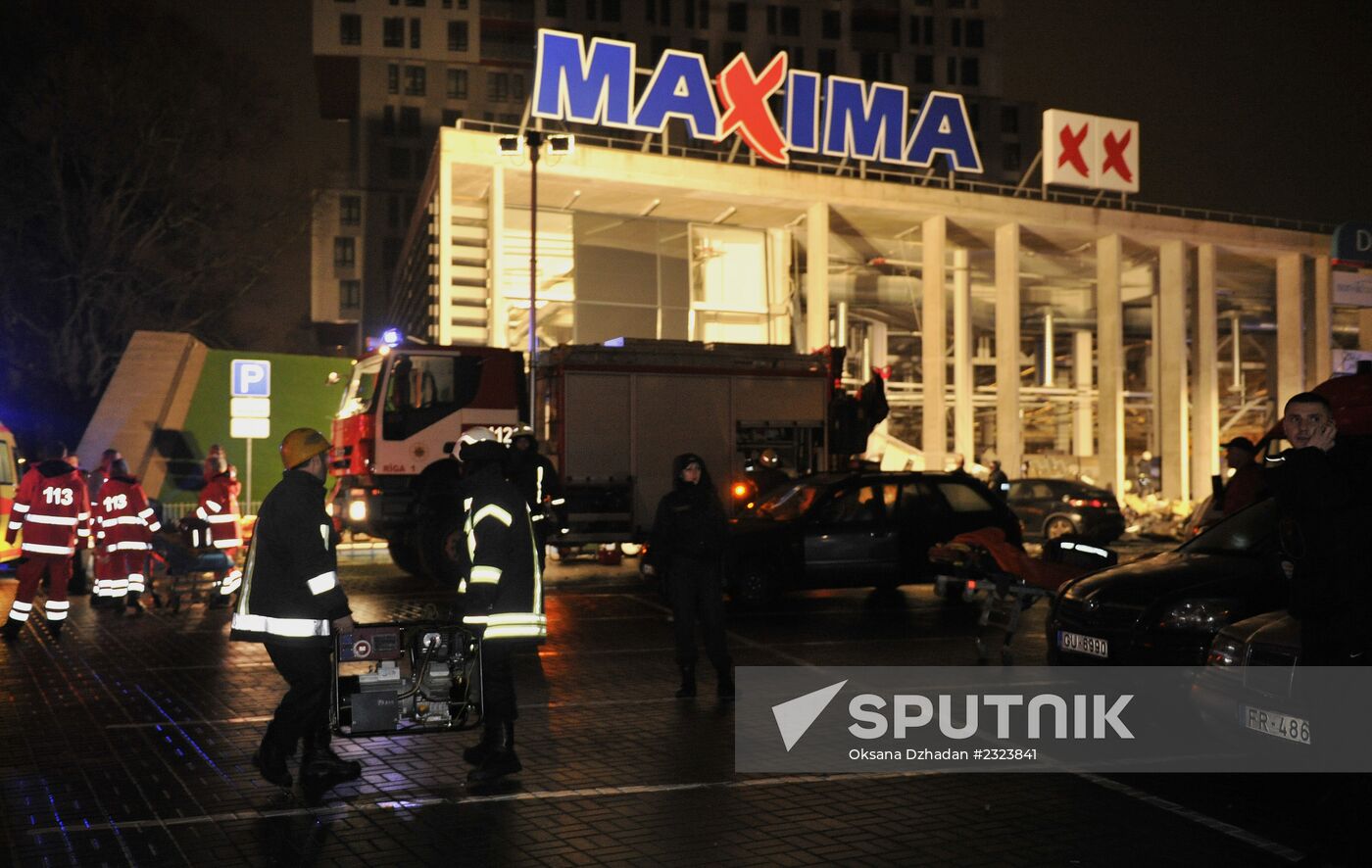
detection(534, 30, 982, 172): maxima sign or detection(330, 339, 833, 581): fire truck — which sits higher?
detection(534, 30, 982, 172): maxima sign

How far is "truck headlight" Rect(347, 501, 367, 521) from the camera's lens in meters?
16.0

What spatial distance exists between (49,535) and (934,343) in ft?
97.2

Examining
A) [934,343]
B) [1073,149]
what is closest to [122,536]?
[934,343]

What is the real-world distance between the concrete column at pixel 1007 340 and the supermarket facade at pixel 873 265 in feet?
0.23

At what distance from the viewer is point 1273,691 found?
6.05 metres

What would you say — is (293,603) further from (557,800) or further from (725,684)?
(725,684)

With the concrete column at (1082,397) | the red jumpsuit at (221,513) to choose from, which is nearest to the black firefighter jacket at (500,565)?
the red jumpsuit at (221,513)

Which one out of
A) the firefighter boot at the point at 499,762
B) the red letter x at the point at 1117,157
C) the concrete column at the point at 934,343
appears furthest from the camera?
the red letter x at the point at 1117,157

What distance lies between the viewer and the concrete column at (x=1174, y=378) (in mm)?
42031

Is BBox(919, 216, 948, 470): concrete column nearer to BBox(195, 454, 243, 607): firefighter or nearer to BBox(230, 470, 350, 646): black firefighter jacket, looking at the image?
BBox(195, 454, 243, 607): firefighter

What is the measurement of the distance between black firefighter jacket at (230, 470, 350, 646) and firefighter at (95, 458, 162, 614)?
797 centimetres

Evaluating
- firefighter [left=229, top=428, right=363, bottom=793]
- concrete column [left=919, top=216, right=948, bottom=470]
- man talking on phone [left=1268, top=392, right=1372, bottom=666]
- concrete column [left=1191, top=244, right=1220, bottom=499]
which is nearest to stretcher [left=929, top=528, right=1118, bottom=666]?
man talking on phone [left=1268, top=392, right=1372, bottom=666]

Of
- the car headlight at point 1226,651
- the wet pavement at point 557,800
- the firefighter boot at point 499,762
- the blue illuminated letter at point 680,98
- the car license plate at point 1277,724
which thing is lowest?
the wet pavement at point 557,800

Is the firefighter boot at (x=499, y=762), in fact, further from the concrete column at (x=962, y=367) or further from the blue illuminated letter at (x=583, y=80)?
the concrete column at (x=962, y=367)
